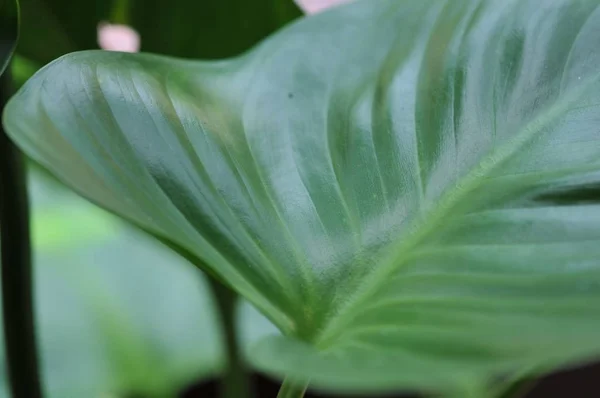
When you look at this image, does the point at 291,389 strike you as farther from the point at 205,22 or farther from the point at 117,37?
the point at 117,37

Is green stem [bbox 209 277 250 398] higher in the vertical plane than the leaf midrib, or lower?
lower

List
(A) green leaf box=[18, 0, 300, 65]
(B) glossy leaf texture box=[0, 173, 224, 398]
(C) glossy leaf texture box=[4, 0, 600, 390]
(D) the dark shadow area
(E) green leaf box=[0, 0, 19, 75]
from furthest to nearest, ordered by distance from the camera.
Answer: (D) the dark shadow area → (B) glossy leaf texture box=[0, 173, 224, 398] → (A) green leaf box=[18, 0, 300, 65] → (E) green leaf box=[0, 0, 19, 75] → (C) glossy leaf texture box=[4, 0, 600, 390]

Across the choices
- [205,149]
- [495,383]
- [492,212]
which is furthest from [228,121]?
[495,383]

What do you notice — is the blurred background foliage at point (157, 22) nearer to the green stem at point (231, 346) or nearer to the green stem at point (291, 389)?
the green stem at point (231, 346)

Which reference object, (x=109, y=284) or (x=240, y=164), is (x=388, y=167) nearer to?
(x=240, y=164)

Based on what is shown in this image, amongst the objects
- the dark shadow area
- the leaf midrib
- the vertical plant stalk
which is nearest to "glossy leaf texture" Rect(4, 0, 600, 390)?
the leaf midrib

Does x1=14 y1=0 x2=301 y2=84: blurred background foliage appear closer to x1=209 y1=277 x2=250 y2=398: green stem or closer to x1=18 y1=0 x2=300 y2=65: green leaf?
x1=18 y1=0 x2=300 y2=65: green leaf

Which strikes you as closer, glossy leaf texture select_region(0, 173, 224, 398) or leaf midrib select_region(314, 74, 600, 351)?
leaf midrib select_region(314, 74, 600, 351)
